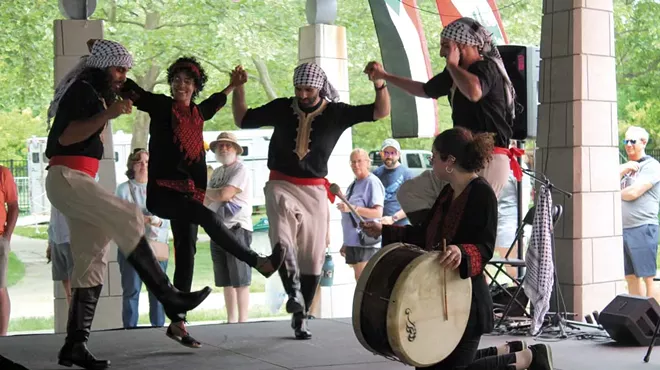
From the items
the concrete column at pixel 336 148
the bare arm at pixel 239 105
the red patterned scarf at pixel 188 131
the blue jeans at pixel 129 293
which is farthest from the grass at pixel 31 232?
the red patterned scarf at pixel 188 131

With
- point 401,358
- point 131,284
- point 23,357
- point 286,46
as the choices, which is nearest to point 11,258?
point 286,46

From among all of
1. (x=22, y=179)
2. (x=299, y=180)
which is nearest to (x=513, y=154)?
(x=299, y=180)

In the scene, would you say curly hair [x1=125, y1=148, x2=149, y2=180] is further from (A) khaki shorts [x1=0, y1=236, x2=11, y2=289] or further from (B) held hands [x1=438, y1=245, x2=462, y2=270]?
(B) held hands [x1=438, y1=245, x2=462, y2=270]

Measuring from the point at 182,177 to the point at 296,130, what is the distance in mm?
775

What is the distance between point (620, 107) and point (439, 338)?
1195 cm

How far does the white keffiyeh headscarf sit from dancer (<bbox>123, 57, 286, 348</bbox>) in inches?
57.1

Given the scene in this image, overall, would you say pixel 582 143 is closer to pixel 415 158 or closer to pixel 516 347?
pixel 516 347

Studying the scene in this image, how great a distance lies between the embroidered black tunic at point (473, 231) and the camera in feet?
13.5

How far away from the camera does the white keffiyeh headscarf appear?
5.52 meters

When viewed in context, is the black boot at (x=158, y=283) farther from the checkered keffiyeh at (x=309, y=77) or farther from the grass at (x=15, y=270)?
the grass at (x=15, y=270)

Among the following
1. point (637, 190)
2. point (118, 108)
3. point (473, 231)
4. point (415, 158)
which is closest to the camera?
point (473, 231)

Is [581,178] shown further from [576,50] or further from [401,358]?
[401,358]

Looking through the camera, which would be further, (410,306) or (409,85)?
(409,85)

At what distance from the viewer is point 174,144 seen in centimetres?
572
